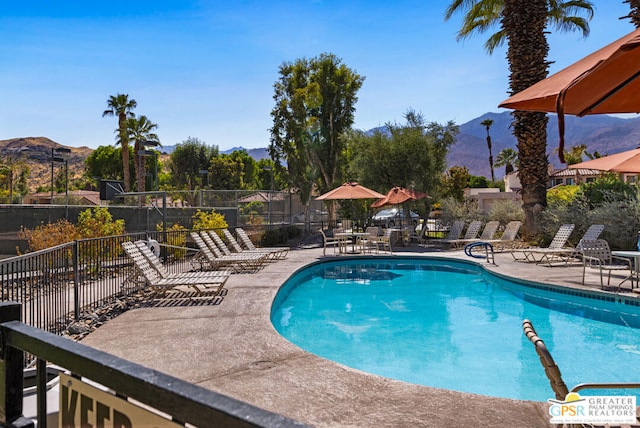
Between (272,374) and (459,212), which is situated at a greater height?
(459,212)

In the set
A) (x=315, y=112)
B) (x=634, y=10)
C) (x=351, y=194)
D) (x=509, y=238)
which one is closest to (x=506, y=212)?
(x=509, y=238)

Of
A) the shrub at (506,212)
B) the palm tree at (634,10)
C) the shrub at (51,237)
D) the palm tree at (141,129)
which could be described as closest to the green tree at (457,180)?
the shrub at (506,212)

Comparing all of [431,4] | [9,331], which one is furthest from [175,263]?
[431,4]

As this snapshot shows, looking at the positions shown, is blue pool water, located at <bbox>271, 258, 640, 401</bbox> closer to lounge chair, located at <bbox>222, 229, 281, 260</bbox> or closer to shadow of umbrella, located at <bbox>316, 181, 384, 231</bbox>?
lounge chair, located at <bbox>222, 229, 281, 260</bbox>

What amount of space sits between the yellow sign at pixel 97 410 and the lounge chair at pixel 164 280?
6331 millimetres

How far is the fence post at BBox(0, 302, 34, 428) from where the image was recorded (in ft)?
5.31

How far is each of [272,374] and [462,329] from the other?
181 inches

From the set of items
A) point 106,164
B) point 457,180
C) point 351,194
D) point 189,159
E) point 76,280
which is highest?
point 106,164

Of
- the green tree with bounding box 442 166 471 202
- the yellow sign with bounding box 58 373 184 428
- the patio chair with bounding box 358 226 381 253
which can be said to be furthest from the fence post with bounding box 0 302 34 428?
the green tree with bounding box 442 166 471 202

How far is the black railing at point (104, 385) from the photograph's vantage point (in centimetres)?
93

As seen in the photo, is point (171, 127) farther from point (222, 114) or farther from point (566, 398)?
point (566, 398)

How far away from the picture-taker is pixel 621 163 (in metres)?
7.80

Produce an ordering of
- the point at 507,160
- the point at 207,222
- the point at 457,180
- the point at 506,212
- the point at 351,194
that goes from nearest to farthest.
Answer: the point at 207,222
the point at 351,194
the point at 506,212
the point at 457,180
the point at 507,160

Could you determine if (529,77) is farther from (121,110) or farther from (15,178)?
(15,178)
